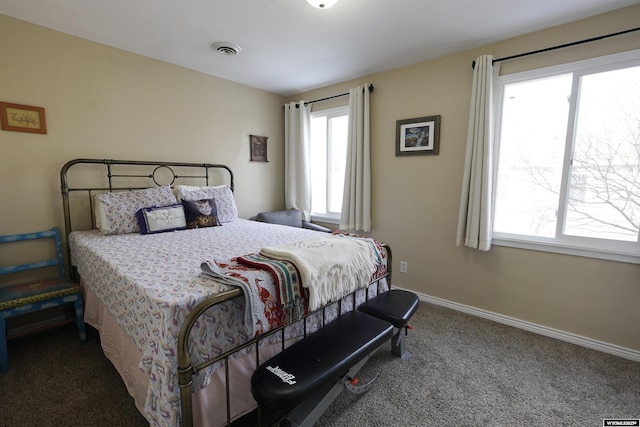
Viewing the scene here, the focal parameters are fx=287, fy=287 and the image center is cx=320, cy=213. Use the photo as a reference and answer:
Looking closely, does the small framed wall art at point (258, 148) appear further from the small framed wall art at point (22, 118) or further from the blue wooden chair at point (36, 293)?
the blue wooden chair at point (36, 293)

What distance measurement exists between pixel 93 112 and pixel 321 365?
286cm

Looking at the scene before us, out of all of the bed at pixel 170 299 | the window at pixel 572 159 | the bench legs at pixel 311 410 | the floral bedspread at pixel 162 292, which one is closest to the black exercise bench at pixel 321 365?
the bench legs at pixel 311 410

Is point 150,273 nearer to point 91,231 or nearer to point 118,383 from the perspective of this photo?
point 118,383

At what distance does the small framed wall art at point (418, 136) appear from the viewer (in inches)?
111

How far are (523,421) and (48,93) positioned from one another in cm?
395

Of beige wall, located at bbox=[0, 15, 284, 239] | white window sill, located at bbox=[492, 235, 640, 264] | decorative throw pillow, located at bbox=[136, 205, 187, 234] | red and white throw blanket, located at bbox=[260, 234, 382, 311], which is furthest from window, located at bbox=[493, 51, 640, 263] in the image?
beige wall, located at bbox=[0, 15, 284, 239]

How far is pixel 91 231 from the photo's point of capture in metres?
2.48

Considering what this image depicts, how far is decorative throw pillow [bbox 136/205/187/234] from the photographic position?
2428 millimetres

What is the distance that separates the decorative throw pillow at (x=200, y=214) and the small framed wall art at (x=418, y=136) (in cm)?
203

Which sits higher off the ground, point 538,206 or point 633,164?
point 633,164

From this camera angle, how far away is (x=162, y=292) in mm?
1204

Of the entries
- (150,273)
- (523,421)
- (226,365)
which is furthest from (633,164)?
(150,273)

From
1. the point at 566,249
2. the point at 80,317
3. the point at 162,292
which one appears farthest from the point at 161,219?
the point at 566,249

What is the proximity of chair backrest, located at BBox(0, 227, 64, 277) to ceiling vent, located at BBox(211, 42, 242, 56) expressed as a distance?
205 cm
